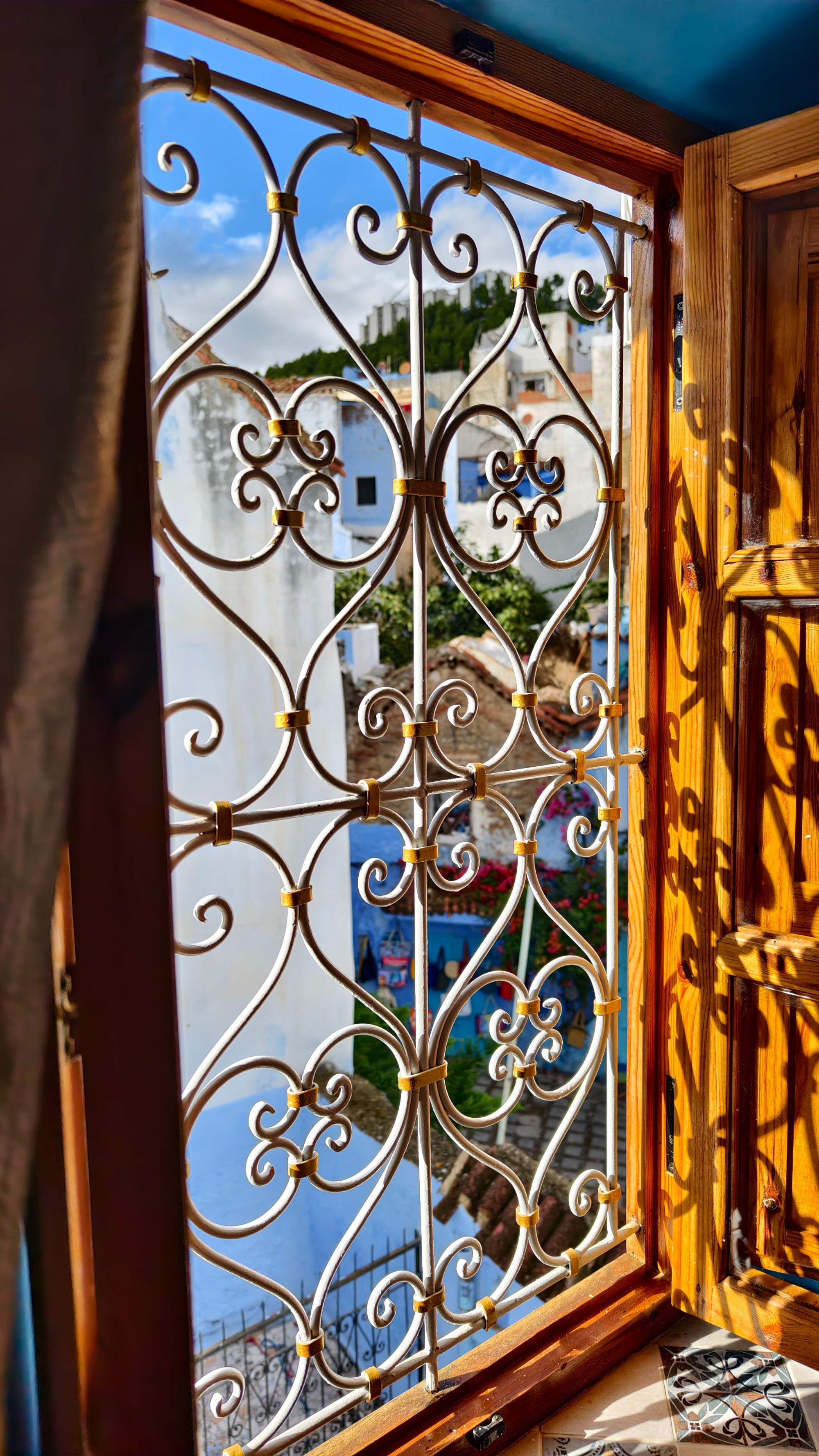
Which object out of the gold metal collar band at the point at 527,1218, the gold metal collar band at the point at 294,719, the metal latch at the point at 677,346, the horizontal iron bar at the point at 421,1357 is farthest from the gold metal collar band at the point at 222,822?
the metal latch at the point at 677,346

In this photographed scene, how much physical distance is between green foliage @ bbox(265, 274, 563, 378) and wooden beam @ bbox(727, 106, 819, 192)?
7418 mm

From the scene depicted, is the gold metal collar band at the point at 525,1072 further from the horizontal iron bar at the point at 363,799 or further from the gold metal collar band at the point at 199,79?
the gold metal collar band at the point at 199,79

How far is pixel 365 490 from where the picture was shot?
863cm

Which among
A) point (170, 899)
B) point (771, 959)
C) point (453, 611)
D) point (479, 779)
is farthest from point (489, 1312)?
point (453, 611)

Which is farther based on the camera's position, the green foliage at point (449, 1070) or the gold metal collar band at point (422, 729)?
the green foliage at point (449, 1070)

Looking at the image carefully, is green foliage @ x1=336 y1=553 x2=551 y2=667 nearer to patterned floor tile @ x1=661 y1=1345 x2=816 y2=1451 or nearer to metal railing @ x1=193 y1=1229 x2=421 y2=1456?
metal railing @ x1=193 y1=1229 x2=421 y2=1456

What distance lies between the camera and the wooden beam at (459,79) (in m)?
1.01

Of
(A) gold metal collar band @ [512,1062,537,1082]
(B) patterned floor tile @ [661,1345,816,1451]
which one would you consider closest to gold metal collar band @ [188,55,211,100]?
(A) gold metal collar band @ [512,1062,537,1082]

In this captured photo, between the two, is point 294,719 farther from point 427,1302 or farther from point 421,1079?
point 427,1302

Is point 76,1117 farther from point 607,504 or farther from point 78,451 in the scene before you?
point 607,504

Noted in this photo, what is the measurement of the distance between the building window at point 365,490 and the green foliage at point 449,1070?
447 cm

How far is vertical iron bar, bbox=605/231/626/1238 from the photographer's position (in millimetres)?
1485

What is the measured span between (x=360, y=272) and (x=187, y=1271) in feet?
30.1

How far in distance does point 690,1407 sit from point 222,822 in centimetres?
115
